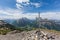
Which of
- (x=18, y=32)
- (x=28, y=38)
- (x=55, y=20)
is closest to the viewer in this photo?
(x=28, y=38)

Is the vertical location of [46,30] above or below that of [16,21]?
below

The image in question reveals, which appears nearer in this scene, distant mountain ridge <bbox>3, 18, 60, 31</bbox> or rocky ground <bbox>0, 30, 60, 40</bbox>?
rocky ground <bbox>0, 30, 60, 40</bbox>

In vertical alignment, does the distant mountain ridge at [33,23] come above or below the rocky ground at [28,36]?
above

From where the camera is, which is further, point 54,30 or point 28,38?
point 54,30

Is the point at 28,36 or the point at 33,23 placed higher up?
the point at 33,23

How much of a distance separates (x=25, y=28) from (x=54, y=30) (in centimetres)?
93

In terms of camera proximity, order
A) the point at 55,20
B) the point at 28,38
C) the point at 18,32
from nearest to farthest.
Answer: the point at 28,38
the point at 55,20
the point at 18,32

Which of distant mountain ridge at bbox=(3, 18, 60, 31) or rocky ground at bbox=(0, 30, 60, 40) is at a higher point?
distant mountain ridge at bbox=(3, 18, 60, 31)

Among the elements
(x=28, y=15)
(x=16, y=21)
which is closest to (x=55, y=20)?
(x=28, y=15)

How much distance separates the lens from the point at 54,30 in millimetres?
4820

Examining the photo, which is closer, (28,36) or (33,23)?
(28,36)

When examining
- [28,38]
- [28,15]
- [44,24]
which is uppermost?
[28,15]

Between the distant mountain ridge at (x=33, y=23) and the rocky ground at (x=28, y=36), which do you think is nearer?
the rocky ground at (x=28, y=36)

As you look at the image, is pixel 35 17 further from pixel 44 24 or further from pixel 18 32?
pixel 18 32
